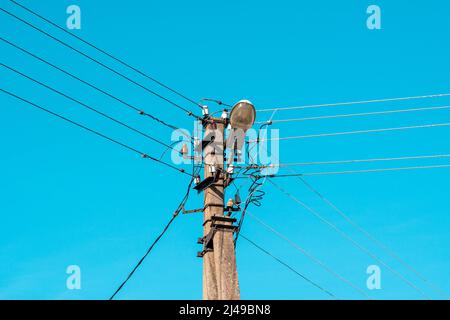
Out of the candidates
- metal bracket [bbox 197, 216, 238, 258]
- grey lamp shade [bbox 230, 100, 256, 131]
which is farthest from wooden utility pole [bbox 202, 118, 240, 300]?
grey lamp shade [bbox 230, 100, 256, 131]

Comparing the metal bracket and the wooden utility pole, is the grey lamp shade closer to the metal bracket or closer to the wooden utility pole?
the wooden utility pole

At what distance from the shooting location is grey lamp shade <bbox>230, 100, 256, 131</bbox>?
12.9m

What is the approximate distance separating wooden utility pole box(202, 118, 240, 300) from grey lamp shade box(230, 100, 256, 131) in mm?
372

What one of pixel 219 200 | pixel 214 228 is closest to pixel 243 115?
pixel 219 200

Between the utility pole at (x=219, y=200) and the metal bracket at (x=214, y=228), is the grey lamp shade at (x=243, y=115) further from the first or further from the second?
Answer: the metal bracket at (x=214, y=228)

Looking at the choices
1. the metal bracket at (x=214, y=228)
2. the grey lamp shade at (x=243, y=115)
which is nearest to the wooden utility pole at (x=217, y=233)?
the metal bracket at (x=214, y=228)

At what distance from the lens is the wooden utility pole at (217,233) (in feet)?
38.9

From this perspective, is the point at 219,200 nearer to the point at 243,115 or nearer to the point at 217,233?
the point at 217,233

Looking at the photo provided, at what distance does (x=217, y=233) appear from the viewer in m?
12.3
